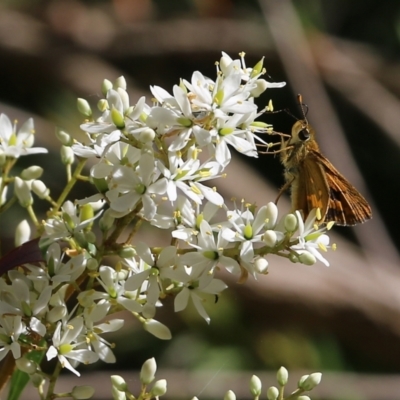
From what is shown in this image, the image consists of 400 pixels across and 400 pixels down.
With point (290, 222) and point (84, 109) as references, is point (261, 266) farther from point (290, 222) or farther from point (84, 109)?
point (84, 109)

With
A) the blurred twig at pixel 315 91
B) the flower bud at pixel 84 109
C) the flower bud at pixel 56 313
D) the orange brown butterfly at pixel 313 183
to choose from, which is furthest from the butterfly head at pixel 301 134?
the blurred twig at pixel 315 91

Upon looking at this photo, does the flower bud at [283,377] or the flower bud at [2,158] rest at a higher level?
the flower bud at [2,158]

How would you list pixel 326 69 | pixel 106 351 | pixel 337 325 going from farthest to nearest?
pixel 326 69 → pixel 337 325 → pixel 106 351

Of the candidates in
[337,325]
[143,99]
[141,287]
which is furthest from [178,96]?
[337,325]

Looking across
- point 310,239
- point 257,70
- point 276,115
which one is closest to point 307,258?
point 310,239

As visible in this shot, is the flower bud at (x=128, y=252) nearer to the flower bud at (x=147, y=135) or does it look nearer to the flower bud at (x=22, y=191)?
the flower bud at (x=147, y=135)

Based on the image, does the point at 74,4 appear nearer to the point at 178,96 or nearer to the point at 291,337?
the point at 291,337

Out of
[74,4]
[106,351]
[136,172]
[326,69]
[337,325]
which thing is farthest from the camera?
[74,4]
